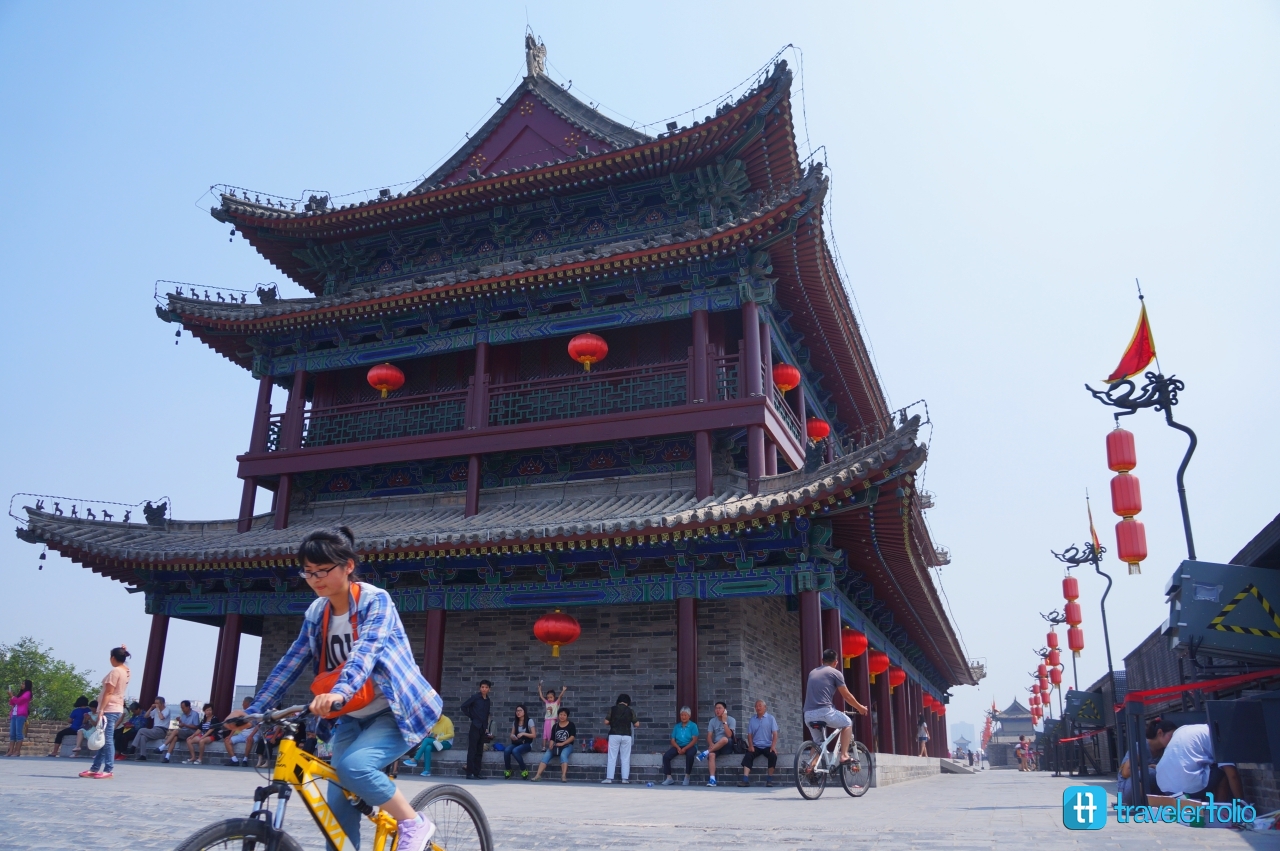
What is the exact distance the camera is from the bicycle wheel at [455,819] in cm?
334

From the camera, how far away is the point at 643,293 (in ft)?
47.9

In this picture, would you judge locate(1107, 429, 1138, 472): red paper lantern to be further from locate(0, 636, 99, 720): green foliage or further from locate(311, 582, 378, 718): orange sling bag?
locate(0, 636, 99, 720): green foliage

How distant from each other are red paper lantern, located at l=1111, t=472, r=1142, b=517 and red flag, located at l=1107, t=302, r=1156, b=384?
83.9 inches

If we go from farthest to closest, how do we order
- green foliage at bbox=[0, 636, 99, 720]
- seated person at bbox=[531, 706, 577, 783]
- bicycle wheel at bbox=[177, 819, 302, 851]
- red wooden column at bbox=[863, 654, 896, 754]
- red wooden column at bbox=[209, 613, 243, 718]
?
1. green foliage at bbox=[0, 636, 99, 720]
2. red wooden column at bbox=[863, 654, 896, 754]
3. red wooden column at bbox=[209, 613, 243, 718]
4. seated person at bbox=[531, 706, 577, 783]
5. bicycle wheel at bbox=[177, 819, 302, 851]

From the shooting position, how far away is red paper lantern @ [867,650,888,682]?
16.7 meters

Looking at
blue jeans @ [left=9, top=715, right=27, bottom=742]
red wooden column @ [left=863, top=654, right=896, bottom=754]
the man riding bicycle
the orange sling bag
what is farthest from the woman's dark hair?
red wooden column @ [left=863, top=654, right=896, bottom=754]

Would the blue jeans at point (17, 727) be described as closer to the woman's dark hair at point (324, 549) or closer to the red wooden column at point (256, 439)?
A: the red wooden column at point (256, 439)

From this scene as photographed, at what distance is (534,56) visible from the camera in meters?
19.5

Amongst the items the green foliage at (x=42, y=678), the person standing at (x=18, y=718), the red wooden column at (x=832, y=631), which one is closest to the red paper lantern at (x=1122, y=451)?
the red wooden column at (x=832, y=631)

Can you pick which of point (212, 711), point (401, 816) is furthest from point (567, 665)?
point (401, 816)

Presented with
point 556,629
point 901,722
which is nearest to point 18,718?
point 556,629

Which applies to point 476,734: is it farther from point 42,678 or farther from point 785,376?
point 42,678

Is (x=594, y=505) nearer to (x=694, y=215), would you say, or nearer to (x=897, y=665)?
(x=694, y=215)
